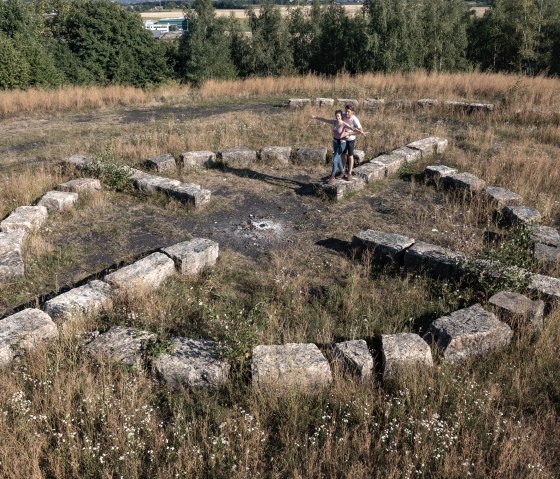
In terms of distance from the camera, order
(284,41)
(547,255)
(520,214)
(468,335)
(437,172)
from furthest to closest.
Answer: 1. (284,41)
2. (437,172)
3. (520,214)
4. (547,255)
5. (468,335)

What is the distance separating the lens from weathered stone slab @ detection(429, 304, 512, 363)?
548cm

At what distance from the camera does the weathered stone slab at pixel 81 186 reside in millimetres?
10094

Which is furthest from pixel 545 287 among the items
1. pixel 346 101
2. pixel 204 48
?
pixel 204 48

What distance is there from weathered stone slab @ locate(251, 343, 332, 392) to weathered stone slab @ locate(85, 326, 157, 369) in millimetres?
1210

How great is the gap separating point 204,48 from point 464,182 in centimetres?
2243

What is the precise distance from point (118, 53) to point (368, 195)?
21.9m

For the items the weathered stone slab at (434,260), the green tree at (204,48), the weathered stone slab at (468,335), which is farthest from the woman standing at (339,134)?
the green tree at (204,48)

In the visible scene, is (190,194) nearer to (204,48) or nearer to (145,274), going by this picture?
(145,274)

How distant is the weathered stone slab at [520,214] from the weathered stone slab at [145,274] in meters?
5.93

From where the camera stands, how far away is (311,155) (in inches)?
478

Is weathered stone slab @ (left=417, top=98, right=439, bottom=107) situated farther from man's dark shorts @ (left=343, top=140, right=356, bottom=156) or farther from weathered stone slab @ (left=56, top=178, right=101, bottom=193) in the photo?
weathered stone slab @ (left=56, top=178, right=101, bottom=193)

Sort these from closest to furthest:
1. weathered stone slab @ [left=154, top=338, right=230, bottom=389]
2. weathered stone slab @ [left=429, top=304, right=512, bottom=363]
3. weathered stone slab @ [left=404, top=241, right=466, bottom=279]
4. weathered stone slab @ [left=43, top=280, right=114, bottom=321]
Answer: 1. weathered stone slab @ [left=154, top=338, right=230, bottom=389]
2. weathered stone slab @ [left=429, top=304, right=512, bottom=363]
3. weathered stone slab @ [left=43, top=280, right=114, bottom=321]
4. weathered stone slab @ [left=404, top=241, right=466, bottom=279]

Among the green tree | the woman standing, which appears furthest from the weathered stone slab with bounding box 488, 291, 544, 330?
the green tree

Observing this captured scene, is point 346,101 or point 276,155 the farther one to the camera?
point 346,101
